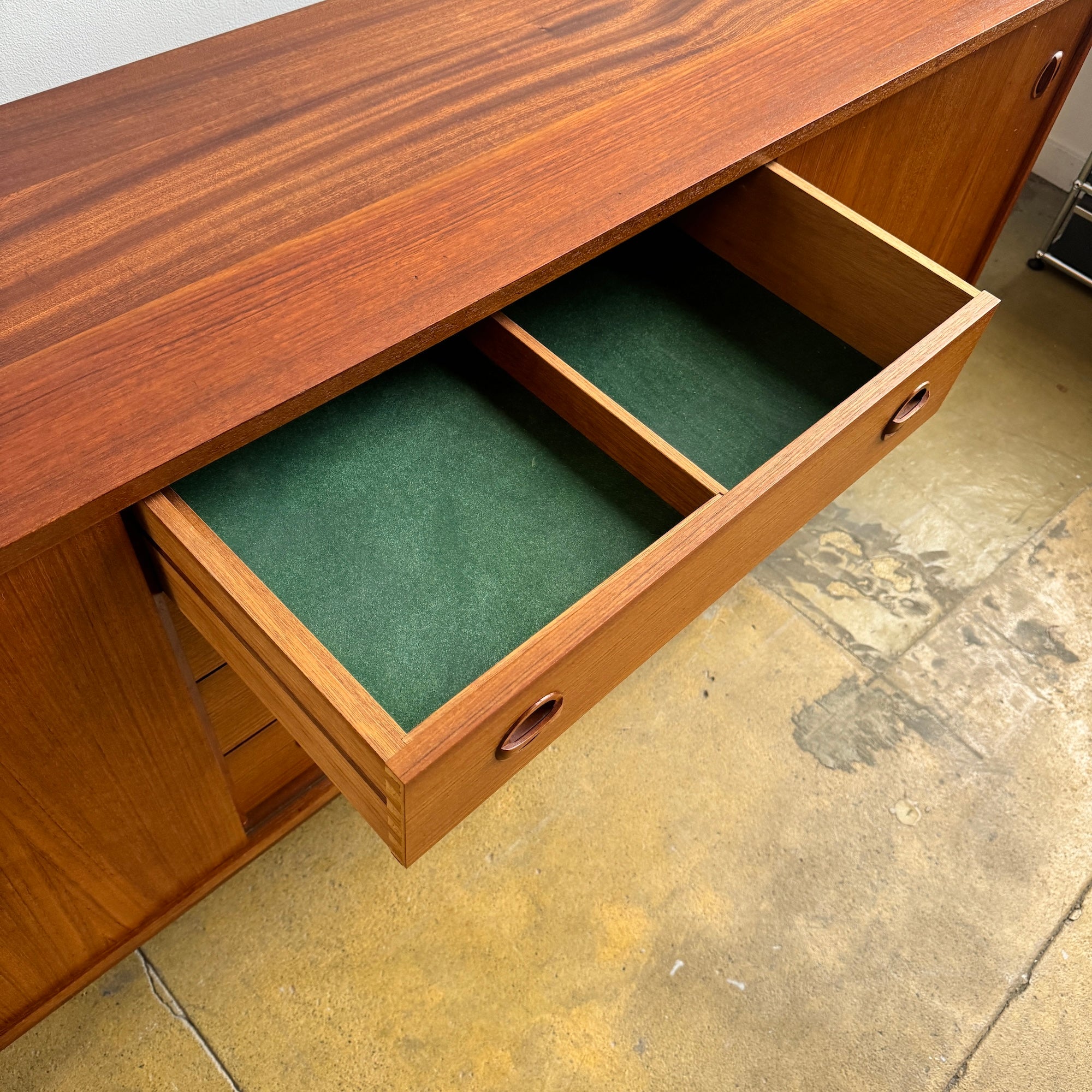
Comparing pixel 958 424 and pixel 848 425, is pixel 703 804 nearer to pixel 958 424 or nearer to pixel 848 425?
pixel 848 425

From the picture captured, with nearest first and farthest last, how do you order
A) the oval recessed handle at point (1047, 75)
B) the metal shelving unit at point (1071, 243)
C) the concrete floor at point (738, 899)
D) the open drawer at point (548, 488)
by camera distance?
1. the open drawer at point (548, 488)
2. the concrete floor at point (738, 899)
3. the oval recessed handle at point (1047, 75)
4. the metal shelving unit at point (1071, 243)

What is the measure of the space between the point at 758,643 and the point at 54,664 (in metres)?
1.01

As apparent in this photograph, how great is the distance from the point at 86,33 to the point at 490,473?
71 cm

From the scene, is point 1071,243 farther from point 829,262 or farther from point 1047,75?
point 829,262

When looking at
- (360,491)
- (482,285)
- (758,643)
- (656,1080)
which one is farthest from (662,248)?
(656,1080)

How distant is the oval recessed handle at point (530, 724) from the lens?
0.68 m

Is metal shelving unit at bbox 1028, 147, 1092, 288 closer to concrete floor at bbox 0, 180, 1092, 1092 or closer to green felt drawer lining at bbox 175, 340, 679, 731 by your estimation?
concrete floor at bbox 0, 180, 1092, 1092

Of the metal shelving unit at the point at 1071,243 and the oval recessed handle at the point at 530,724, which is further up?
the oval recessed handle at the point at 530,724

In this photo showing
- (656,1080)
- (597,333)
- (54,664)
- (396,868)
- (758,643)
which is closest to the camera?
(54,664)

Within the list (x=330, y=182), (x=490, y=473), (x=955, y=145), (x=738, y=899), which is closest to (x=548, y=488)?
(x=490, y=473)

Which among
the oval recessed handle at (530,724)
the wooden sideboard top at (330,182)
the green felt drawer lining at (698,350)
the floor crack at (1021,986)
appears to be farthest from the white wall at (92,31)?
the floor crack at (1021,986)

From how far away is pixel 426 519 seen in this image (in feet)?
2.68

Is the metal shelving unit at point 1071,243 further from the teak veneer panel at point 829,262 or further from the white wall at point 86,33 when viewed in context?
the white wall at point 86,33

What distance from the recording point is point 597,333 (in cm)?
100
